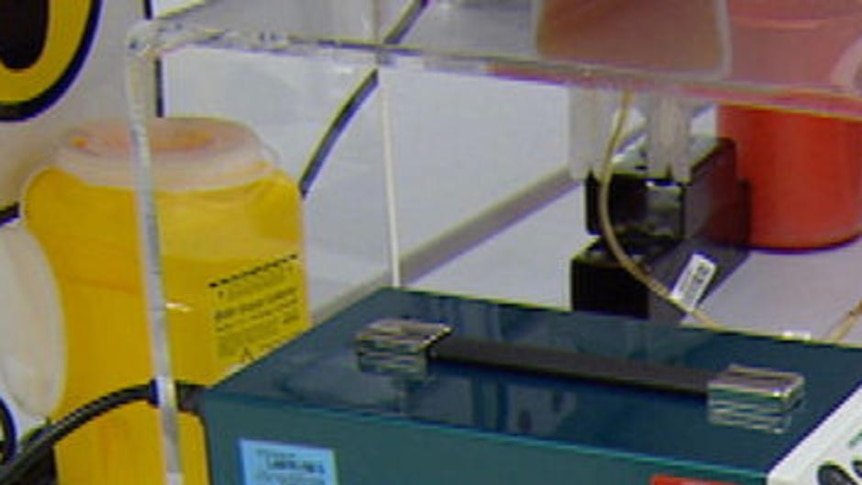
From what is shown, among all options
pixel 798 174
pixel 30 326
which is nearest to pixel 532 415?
pixel 30 326

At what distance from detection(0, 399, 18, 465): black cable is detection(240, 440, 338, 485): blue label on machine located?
28cm

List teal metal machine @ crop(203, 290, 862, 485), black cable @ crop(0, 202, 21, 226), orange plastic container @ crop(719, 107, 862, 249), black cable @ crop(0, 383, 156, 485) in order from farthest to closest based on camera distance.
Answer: orange plastic container @ crop(719, 107, 862, 249) < black cable @ crop(0, 202, 21, 226) < black cable @ crop(0, 383, 156, 485) < teal metal machine @ crop(203, 290, 862, 485)

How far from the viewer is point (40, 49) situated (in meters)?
0.87

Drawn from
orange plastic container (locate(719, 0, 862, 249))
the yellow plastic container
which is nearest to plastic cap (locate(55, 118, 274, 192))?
the yellow plastic container

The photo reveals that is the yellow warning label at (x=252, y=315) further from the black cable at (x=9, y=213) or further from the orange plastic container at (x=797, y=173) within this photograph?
the orange plastic container at (x=797, y=173)

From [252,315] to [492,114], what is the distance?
523 millimetres

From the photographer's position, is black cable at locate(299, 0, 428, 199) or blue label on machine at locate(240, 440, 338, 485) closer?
blue label on machine at locate(240, 440, 338, 485)

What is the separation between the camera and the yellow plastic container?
782 millimetres

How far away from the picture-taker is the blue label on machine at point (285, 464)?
65 centimetres

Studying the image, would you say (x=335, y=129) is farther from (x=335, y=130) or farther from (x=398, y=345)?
(x=398, y=345)

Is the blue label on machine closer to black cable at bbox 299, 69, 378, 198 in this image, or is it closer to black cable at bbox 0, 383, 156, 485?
black cable at bbox 0, 383, 156, 485

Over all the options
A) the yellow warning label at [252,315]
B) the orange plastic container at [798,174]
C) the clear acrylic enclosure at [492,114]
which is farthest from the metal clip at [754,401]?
the orange plastic container at [798,174]

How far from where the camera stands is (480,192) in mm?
1248

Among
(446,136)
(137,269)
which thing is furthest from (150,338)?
(446,136)
